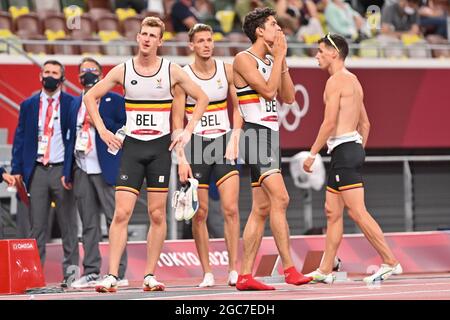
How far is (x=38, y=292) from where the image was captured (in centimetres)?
1183

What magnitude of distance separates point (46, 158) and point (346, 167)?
132 inches

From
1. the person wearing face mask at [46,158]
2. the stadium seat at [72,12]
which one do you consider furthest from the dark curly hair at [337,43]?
the stadium seat at [72,12]

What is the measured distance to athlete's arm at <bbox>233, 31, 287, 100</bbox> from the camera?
11289mm

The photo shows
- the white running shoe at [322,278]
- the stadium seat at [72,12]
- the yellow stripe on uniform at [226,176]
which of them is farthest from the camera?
the stadium seat at [72,12]

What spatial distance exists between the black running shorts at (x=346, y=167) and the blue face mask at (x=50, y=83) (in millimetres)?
3198

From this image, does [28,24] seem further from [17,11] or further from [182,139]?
[182,139]

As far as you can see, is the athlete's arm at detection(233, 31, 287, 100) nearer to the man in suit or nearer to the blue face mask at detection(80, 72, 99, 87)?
the blue face mask at detection(80, 72, 99, 87)

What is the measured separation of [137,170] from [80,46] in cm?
830

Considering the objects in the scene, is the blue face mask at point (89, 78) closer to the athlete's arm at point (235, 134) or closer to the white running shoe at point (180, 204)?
the athlete's arm at point (235, 134)

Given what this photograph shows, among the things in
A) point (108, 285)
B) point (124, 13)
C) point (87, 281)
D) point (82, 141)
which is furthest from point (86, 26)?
point (108, 285)

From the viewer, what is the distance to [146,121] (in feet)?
37.5

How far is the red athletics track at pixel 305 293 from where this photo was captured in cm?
1005

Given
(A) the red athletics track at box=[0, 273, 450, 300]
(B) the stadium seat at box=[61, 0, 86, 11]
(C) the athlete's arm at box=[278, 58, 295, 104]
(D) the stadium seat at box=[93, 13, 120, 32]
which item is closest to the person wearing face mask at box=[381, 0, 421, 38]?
(D) the stadium seat at box=[93, 13, 120, 32]
